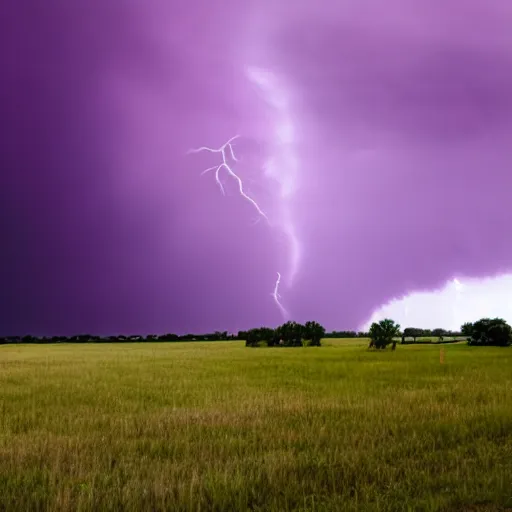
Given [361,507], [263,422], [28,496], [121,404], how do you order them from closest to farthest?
1. [361,507]
2. [28,496]
3. [263,422]
4. [121,404]

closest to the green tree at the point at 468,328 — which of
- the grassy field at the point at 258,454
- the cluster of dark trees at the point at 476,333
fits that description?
the cluster of dark trees at the point at 476,333

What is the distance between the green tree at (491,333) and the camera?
7169 centimetres

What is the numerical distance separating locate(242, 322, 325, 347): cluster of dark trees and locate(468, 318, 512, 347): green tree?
30.3 meters

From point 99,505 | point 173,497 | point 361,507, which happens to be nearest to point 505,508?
point 361,507

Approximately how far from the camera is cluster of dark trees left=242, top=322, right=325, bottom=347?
9694 centimetres

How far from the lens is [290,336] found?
99.2m

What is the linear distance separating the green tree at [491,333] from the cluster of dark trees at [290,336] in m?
30.3

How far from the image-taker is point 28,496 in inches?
251

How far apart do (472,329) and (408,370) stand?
5397 cm

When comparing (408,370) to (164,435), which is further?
(408,370)

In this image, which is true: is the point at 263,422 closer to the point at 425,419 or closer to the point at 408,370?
the point at 425,419

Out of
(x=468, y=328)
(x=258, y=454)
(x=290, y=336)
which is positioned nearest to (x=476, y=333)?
(x=468, y=328)

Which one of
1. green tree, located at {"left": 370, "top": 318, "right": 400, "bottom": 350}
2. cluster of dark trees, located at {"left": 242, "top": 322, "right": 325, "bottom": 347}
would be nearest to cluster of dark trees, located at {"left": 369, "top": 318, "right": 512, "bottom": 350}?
green tree, located at {"left": 370, "top": 318, "right": 400, "bottom": 350}

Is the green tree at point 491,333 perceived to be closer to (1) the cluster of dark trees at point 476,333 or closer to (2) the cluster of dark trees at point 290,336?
(1) the cluster of dark trees at point 476,333
